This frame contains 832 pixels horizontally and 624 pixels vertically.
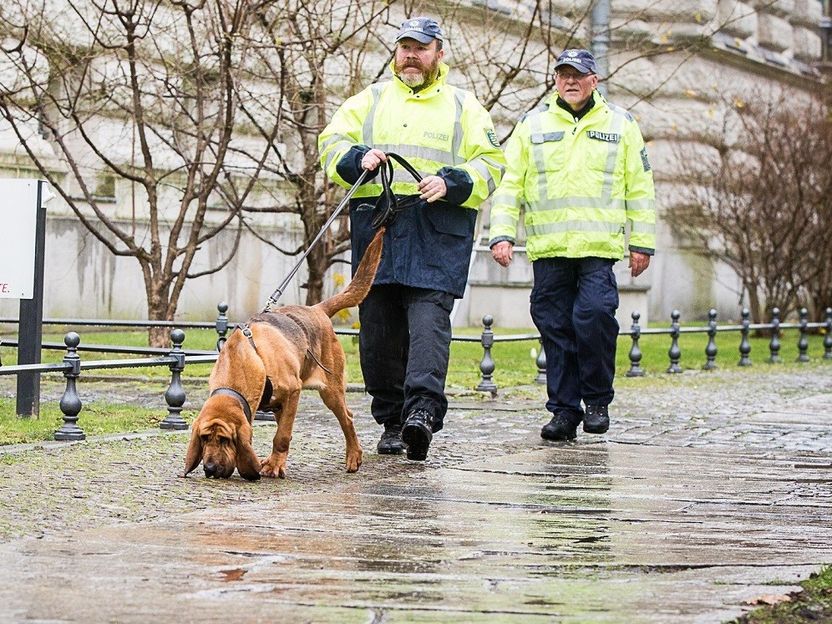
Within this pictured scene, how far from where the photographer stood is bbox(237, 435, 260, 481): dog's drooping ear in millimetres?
6679

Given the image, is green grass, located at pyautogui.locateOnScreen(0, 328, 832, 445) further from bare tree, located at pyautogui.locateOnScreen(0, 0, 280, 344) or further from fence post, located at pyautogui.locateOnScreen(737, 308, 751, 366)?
bare tree, located at pyautogui.locateOnScreen(0, 0, 280, 344)

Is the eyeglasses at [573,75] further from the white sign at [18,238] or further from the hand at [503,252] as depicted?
the white sign at [18,238]

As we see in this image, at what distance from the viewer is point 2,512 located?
5.78m

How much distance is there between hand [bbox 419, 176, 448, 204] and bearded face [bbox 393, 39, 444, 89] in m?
0.54

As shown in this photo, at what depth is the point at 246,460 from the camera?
6715mm

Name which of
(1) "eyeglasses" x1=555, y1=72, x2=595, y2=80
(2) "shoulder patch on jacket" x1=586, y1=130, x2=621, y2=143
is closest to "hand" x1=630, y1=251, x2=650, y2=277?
(2) "shoulder patch on jacket" x1=586, y1=130, x2=621, y2=143

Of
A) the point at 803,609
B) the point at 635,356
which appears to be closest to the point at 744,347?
the point at 635,356

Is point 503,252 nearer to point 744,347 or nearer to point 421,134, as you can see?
point 421,134

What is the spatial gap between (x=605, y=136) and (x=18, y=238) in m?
3.23

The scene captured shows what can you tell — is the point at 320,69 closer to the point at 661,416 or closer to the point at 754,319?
the point at 661,416

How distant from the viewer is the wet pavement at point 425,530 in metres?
4.20

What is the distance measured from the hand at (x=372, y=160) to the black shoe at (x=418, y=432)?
110 centimetres

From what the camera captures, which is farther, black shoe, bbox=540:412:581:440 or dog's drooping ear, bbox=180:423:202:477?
black shoe, bbox=540:412:581:440

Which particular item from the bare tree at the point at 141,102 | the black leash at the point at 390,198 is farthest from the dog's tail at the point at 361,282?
the bare tree at the point at 141,102
